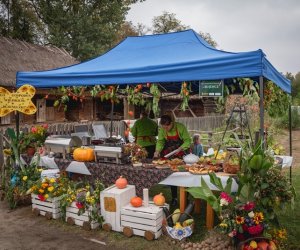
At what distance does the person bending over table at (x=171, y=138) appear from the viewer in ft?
17.4

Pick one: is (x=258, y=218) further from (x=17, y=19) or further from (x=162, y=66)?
(x=17, y=19)

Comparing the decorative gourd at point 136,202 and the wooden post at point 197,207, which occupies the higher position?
the decorative gourd at point 136,202

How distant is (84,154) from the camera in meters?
4.89

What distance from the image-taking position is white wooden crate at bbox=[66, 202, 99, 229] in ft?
14.8

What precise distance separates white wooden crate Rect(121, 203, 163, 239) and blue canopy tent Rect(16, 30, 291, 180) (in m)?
1.74

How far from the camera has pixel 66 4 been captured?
21.8 meters

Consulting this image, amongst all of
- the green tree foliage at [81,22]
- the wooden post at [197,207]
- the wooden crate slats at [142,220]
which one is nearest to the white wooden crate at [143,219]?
the wooden crate slats at [142,220]

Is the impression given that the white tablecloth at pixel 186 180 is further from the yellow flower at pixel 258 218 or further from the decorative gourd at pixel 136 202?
the yellow flower at pixel 258 218

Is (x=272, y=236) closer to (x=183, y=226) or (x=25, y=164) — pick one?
(x=183, y=226)

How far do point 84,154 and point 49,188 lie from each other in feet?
2.38

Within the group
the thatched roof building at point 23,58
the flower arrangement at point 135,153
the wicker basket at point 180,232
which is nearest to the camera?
the wicker basket at point 180,232

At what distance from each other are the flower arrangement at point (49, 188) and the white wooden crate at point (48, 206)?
0.08 metres

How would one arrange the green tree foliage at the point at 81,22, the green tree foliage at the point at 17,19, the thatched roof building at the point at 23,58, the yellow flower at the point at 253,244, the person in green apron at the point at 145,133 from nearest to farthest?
1. the yellow flower at the point at 253,244
2. the person in green apron at the point at 145,133
3. the thatched roof building at the point at 23,58
4. the green tree foliage at the point at 81,22
5. the green tree foliage at the point at 17,19

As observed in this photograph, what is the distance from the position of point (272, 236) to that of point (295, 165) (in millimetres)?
6247
